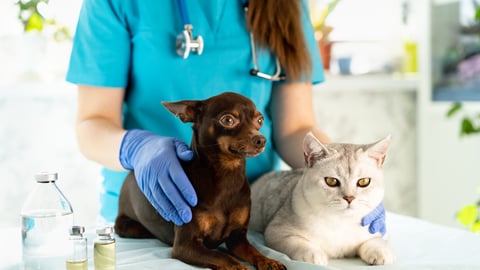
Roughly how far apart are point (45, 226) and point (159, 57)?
0.53 meters

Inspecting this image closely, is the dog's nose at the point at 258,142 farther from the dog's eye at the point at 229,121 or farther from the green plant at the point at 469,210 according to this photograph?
the green plant at the point at 469,210

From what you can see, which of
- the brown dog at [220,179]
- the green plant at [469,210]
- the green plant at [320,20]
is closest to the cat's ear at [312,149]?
the brown dog at [220,179]

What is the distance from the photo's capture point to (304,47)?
1.53 meters

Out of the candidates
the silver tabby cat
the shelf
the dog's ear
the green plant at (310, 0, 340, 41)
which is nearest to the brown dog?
the dog's ear

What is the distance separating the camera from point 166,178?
107 cm

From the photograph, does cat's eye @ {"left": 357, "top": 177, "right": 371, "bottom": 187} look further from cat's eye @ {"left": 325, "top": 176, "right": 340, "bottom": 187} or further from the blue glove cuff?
the blue glove cuff

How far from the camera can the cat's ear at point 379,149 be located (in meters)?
1.12

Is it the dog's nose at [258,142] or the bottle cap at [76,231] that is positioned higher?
the dog's nose at [258,142]

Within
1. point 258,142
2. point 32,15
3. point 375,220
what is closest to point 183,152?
point 258,142

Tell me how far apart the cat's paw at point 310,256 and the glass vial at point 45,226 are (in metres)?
0.39

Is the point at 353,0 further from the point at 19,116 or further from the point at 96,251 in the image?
the point at 96,251

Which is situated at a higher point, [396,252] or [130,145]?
[130,145]

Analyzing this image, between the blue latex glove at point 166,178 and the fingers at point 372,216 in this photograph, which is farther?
the fingers at point 372,216

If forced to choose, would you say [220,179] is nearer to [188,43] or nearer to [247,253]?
[247,253]
